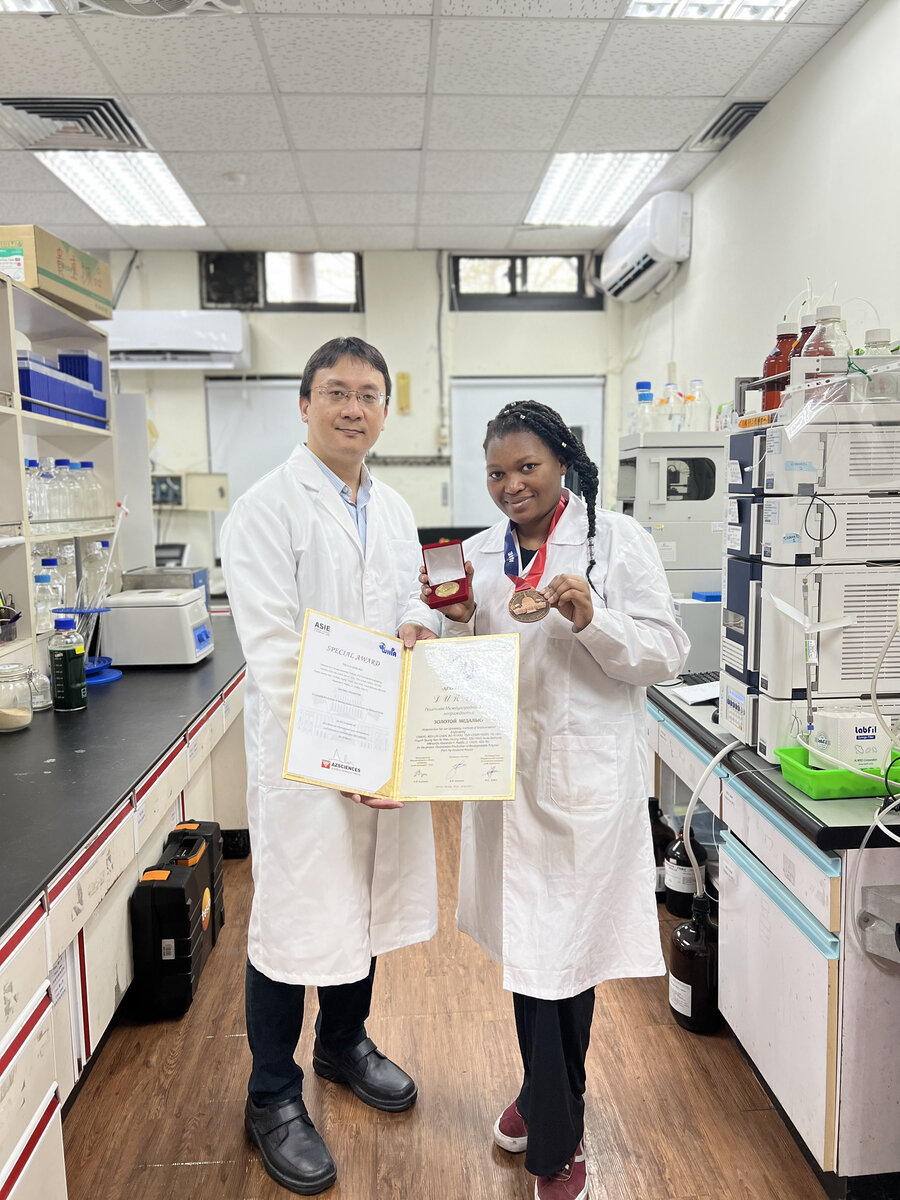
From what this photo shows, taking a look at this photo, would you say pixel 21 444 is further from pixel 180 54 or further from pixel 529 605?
pixel 529 605

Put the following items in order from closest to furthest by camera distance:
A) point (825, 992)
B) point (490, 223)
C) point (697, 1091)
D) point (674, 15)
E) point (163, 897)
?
point (825, 992) < point (697, 1091) < point (163, 897) < point (674, 15) < point (490, 223)

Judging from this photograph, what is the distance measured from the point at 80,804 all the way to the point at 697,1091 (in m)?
1.48

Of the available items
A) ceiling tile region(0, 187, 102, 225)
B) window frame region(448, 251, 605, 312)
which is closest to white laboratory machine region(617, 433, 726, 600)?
window frame region(448, 251, 605, 312)

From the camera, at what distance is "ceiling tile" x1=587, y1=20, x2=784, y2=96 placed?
259 cm

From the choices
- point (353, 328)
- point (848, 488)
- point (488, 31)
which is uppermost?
point (488, 31)

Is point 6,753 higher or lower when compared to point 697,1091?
higher

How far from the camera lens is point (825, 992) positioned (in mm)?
1450

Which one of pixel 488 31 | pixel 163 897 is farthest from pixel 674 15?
pixel 163 897

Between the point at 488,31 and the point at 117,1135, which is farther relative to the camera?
the point at 488,31

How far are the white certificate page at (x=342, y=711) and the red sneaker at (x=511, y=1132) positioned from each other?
0.87m

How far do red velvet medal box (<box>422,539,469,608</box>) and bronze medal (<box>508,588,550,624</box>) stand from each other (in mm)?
155

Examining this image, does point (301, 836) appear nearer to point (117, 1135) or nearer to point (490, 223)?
point (117, 1135)

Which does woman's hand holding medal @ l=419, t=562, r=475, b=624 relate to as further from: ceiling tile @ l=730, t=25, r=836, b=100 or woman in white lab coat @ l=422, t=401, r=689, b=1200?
ceiling tile @ l=730, t=25, r=836, b=100

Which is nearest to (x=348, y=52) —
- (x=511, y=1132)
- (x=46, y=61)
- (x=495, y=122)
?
(x=495, y=122)
